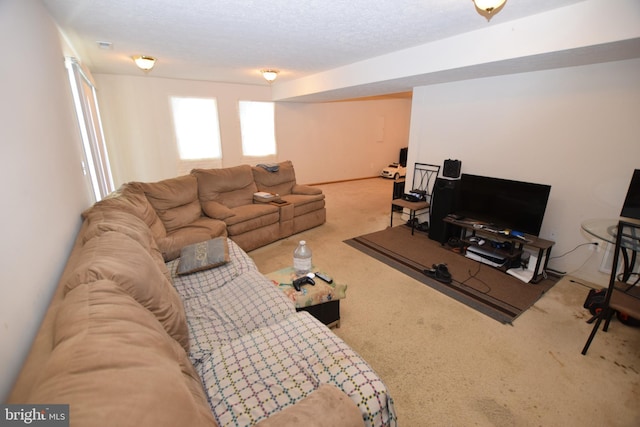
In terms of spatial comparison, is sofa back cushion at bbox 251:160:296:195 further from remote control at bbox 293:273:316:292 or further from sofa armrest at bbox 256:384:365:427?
sofa armrest at bbox 256:384:365:427

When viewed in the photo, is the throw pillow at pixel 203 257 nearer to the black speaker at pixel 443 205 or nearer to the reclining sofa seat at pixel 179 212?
the reclining sofa seat at pixel 179 212

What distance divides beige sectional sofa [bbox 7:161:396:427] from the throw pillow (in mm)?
61

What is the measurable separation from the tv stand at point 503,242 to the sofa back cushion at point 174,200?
124 inches

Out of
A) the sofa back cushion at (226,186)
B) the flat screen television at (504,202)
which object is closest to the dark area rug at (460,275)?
the flat screen television at (504,202)

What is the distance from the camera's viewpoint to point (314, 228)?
432 cm

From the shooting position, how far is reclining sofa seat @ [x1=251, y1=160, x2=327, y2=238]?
3969mm

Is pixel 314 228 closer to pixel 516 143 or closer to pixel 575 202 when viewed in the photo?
pixel 516 143

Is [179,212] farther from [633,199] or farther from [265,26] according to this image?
[633,199]

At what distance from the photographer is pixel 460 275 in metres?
2.98

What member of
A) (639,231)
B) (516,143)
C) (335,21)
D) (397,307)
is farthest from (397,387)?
(516,143)

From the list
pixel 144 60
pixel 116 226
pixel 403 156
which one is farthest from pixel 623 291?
pixel 403 156

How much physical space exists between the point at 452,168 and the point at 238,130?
14.1 feet

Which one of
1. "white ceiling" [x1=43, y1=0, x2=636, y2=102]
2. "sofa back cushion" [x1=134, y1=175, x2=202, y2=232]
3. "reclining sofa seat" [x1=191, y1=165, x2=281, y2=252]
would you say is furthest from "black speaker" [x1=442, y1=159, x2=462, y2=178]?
"sofa back cushion" [x1=134, y1=175, x2=202, y2=232]

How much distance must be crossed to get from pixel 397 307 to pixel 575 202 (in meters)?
2.22
